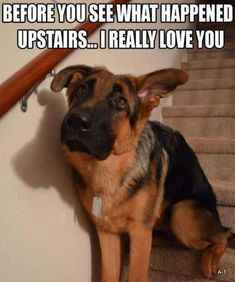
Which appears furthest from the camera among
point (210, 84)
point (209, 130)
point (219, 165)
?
point (210, 84)

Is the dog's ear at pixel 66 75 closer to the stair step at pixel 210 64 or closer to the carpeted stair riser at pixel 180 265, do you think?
the carpeted stair riser at pixel 180 265

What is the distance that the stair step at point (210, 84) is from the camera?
7.88 ft

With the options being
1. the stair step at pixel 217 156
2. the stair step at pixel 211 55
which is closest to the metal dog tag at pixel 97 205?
the stair step at pixel 217 156

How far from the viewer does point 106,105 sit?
1.09m

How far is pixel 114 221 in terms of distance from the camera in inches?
50.1

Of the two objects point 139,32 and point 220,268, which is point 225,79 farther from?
point 220,268

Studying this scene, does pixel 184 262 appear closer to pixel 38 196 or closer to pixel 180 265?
pixel 180 265

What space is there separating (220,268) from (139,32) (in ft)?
3.87

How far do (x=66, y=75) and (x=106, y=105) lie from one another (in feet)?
0.58

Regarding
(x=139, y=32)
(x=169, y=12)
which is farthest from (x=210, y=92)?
(x=139, y=32)

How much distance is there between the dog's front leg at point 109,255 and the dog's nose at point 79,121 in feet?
1.78

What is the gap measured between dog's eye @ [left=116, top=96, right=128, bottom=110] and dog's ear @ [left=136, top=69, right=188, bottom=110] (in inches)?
3.7

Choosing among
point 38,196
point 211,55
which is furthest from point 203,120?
point 38,196

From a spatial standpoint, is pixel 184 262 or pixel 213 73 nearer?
pixel 184 262
